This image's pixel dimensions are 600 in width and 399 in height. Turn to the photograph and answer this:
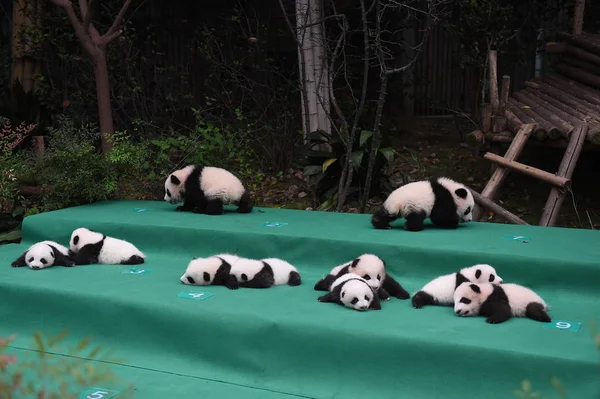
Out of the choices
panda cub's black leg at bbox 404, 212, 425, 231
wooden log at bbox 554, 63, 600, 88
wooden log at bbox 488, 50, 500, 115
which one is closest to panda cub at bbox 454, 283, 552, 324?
panda cub's black leg at bbox 404, 212, 425, 231

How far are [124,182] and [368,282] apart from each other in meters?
4.52

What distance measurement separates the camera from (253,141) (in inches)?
374

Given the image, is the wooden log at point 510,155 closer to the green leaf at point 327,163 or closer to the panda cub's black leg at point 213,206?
the green leaf at point 327,163

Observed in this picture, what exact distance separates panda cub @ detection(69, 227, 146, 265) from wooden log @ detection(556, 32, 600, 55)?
252 inches

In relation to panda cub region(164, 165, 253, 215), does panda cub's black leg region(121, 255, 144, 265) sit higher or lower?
lower

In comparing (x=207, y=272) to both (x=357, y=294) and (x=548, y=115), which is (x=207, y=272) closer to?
(x=357, y=294)

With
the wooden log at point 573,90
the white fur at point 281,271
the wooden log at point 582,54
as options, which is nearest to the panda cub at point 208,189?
the white fur at point 281,271

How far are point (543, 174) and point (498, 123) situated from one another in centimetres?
118

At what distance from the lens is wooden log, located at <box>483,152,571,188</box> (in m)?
6.44

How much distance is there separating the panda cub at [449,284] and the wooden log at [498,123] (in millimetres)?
3746

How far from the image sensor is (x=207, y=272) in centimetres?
480

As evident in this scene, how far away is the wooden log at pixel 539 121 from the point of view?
22.1ft

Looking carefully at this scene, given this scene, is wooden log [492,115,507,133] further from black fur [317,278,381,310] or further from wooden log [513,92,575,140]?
black fur [317,278,381,310]

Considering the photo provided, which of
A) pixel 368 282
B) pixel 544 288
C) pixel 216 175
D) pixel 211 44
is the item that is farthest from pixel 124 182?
pixel 544 288
